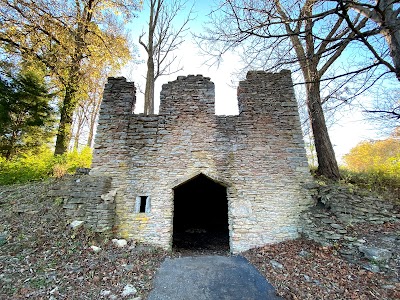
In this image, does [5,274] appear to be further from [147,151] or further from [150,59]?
[150,59]

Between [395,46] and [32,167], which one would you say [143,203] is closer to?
Answer: [32,167]

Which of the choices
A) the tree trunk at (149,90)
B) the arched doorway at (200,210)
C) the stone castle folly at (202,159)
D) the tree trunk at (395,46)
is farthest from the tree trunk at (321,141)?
the tree trunk at (149,90)

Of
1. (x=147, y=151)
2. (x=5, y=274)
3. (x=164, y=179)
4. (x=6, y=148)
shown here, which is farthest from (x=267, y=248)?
(x=6, y=148)

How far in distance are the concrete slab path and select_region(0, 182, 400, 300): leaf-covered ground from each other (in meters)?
0.22

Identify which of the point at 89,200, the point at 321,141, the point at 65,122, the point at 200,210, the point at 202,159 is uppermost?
the point at 65,122

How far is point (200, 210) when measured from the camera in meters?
9.39

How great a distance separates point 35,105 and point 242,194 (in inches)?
374

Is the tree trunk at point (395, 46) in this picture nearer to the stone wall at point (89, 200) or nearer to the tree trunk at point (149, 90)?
the stone wall at point (89, 200)

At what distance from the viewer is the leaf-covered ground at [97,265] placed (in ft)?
10.8

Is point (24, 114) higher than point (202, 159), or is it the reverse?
point (24, 114)

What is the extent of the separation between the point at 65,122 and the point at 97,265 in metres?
7.83

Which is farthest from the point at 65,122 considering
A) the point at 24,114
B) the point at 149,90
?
the point at 149,90

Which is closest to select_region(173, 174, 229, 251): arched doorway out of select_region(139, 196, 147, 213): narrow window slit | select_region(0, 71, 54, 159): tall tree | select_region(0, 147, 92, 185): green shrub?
select_region(139, 196, 147, 213): narrow window slit

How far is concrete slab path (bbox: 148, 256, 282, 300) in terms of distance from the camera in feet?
11.1
